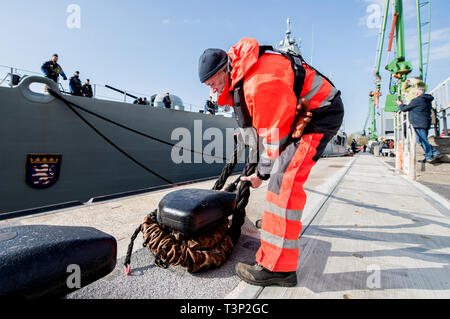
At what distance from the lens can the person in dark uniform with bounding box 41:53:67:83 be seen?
Answer: 206 inches

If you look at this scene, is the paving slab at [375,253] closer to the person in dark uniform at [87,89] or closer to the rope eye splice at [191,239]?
the rope eye splice at [191,239]

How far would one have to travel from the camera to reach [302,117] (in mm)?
1254

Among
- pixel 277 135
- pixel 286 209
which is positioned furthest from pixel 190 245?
pixel 277 135

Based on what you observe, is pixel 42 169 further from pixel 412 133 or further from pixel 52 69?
pixel 412 133

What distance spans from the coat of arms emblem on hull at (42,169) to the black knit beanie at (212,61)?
5.00 metres

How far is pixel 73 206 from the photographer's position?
2352 mm

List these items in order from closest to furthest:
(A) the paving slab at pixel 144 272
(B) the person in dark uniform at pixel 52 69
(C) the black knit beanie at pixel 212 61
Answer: (A) the paving slab at pixel 144 272 < (C) the black knit beanie at pixel 212 61 < (B) the person in dark uniform at pixel 52 69

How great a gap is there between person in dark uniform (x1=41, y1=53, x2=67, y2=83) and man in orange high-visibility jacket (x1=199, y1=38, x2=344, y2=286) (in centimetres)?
587

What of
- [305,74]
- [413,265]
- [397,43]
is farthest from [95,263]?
[397,43]

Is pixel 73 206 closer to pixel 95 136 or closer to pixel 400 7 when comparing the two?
pixel 95 136

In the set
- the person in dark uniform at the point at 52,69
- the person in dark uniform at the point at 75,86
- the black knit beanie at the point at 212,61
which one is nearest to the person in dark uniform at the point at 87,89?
the person in dark uniform at the point at 75,86

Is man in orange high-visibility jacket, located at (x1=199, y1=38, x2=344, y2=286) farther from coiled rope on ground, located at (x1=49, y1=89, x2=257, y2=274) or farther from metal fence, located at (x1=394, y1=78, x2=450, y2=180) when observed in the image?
metal fence, located at (x1=394, y1=78, x2=450, y2=180)

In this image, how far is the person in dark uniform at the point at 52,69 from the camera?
5.22 metres

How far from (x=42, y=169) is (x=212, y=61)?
5.12m
